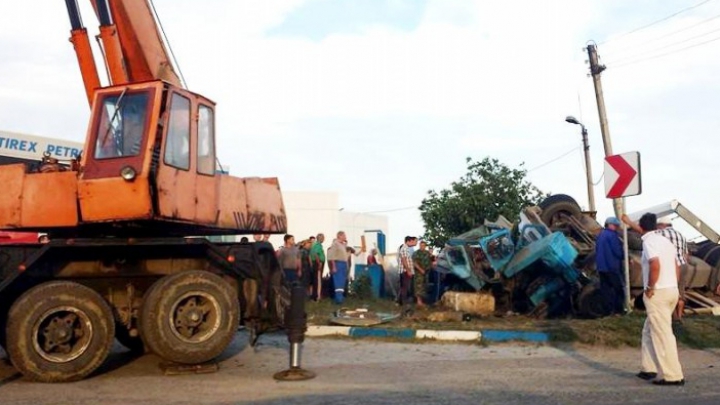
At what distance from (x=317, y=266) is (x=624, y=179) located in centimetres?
845

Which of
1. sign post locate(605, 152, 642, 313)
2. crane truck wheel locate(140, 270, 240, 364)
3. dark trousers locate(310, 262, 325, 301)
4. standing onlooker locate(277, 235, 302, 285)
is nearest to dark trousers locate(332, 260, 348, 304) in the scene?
dark trousers locate(310, 262, 325, 301)

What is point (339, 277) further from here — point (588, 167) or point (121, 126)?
point (588, 167)

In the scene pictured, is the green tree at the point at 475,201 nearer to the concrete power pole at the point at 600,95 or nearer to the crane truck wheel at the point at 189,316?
the concrete power pole at the point at 600,95

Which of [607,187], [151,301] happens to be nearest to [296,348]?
[151,301]

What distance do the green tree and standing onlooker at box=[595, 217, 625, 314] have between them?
16.7m

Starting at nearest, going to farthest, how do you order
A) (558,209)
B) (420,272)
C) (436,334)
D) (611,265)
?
1. (436,334)
2. (611,265)
3. (558,209)
4. (420,272)

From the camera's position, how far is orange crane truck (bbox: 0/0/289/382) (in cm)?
850

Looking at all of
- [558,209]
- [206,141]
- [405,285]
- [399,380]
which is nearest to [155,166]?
[206,141]

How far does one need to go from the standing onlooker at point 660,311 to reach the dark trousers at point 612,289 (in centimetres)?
472

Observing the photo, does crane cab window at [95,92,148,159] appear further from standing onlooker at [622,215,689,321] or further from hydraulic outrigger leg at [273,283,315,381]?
standing onlooker at [622,215,689,321]

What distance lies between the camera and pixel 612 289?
13.4 m

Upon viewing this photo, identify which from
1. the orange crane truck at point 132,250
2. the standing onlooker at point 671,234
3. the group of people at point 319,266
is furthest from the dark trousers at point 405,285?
the orange crane truck at point 132,250

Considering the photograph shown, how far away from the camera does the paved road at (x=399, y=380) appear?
754 centimetres

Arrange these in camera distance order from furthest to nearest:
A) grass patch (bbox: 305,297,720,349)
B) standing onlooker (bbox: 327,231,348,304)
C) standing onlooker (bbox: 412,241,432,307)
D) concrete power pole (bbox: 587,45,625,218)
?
1. concrete power pole (bbox: 587,45,625,218)
2. standing onlooker (bbox: 327,231,348,304)
3. standing onlooker (bbox: 412,241,432,307)
4. grass patch (bbox: 305,297,720,349)
